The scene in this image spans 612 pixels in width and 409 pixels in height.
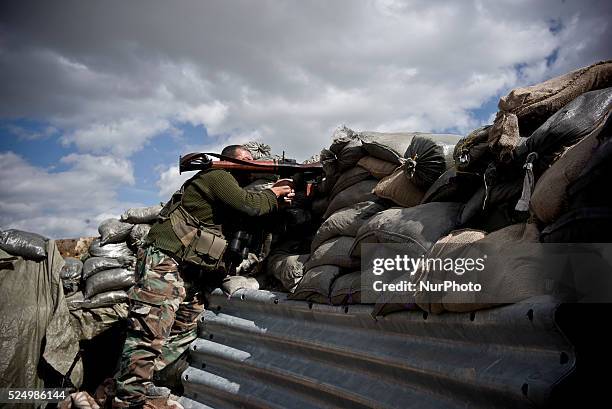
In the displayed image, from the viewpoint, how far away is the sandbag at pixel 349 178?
8.24ft

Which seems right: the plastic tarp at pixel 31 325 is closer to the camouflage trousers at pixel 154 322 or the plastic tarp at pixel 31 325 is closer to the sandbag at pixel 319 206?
the camouflage trousers at pixel 154 322

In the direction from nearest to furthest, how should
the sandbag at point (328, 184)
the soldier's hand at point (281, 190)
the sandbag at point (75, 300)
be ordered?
the sandbag at point (328, 184) < the soldier's hand at point (281, 190) < the sandbag at point (75, 300)

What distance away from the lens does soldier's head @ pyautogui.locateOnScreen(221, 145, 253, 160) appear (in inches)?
129

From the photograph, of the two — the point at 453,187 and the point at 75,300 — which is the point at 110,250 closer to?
the point at 75,300

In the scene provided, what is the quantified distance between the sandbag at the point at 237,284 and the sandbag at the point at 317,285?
0.62 meters

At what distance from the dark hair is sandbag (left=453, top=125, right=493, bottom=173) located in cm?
187

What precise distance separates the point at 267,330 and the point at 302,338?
1.00 feet

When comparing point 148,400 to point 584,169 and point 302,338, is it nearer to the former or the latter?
point 302,338

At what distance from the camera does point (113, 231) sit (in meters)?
4.29

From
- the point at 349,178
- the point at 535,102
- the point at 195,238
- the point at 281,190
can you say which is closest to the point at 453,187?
the point at 535,102

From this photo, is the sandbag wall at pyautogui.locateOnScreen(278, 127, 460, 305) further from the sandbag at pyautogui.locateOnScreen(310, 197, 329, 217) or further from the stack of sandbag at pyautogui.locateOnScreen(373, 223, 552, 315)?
the stack of sandbag at pyautogui.locateOnScreen(373, 223, 552, 315)

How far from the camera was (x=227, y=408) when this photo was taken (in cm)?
235

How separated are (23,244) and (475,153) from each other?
11.7 feet

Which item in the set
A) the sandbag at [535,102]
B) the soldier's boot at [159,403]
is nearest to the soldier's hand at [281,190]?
the soldier's boot at [159,403]
